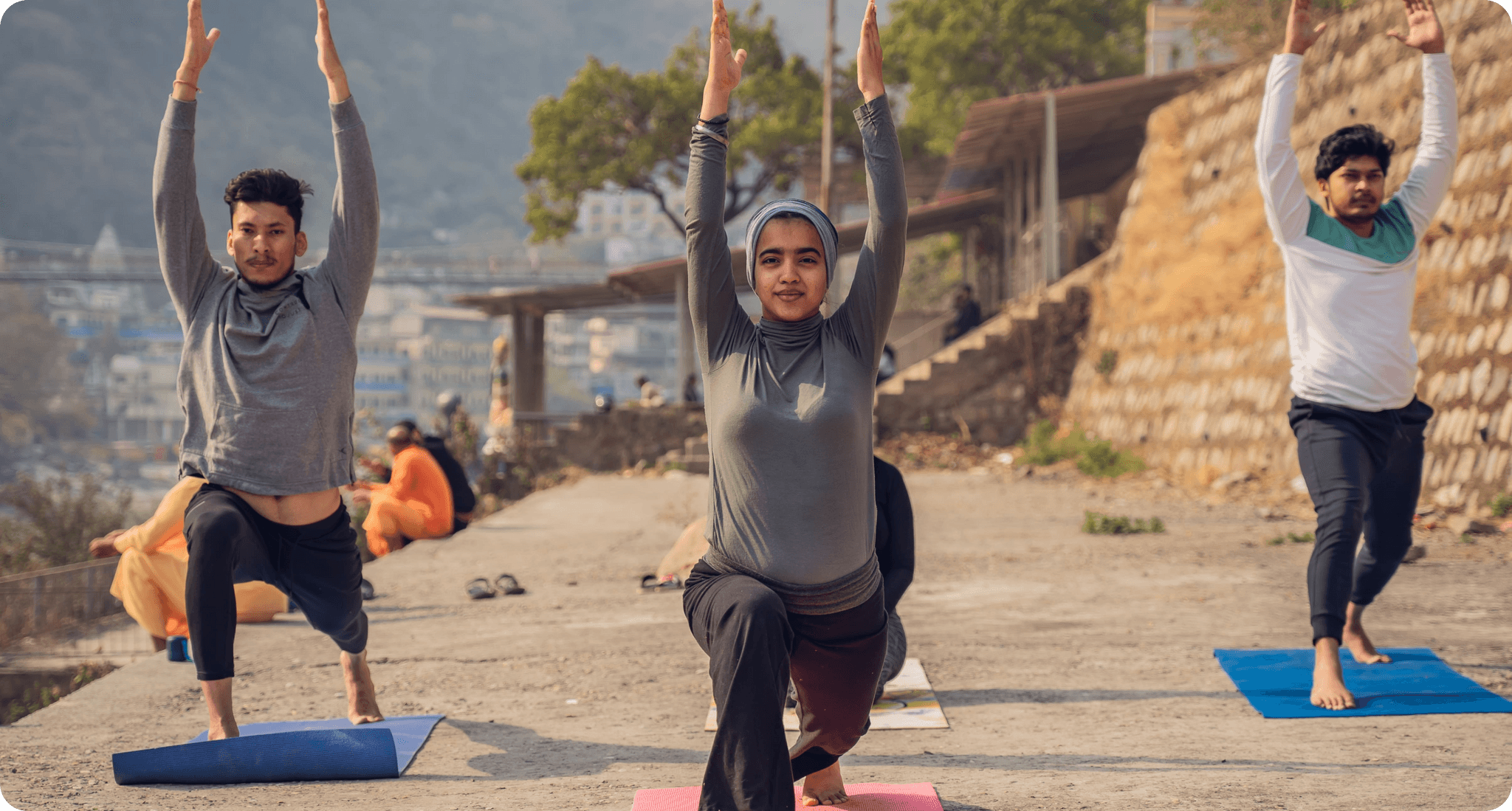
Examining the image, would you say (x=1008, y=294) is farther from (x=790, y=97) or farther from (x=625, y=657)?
(x=625, y=657)

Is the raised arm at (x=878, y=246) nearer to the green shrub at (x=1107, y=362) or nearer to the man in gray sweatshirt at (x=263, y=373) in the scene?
the man in gray sweatshirt at (x=263, y=373)

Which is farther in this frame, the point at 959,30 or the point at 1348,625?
the point at 959,30

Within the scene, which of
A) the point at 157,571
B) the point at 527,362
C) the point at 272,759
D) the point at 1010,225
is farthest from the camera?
the point at 527,362

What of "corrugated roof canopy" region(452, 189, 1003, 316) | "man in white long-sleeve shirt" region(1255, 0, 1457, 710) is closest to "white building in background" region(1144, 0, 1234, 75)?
"corrugated roof canopy" region(452, 189, 1003, 316)

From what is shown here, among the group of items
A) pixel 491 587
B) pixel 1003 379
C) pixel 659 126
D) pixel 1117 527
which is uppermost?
pixel 659 126

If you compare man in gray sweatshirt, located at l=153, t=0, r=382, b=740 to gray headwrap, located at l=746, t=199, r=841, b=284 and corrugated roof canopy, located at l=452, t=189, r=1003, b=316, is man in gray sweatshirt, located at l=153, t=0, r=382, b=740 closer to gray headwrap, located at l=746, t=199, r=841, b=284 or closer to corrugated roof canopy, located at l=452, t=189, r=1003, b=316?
gray headwrap, located at l=746, t=199, r=841, b=284

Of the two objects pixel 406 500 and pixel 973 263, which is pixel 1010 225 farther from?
pixel 406 500

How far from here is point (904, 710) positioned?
12.8 feet

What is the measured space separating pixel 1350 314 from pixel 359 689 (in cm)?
355

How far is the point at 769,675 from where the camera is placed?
237 centimetres

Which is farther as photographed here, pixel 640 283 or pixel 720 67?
pixel 640 283

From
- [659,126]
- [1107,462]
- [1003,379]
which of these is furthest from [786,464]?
[659,126]

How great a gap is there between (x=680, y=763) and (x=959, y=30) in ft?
91.0

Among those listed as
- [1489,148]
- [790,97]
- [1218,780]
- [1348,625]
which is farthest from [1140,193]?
[790,97]
